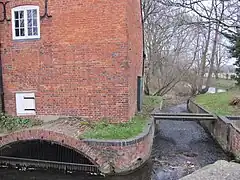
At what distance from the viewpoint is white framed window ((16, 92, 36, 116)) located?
1034 cm

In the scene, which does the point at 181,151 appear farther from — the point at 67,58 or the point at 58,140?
the point at 67,58

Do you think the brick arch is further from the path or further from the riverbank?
the path

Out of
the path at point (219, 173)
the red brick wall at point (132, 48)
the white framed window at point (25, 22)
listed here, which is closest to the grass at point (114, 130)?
the red brick wall at point (132, 48)

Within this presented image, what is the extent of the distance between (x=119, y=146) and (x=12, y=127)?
4142 millimetres

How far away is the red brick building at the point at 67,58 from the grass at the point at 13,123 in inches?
15.3

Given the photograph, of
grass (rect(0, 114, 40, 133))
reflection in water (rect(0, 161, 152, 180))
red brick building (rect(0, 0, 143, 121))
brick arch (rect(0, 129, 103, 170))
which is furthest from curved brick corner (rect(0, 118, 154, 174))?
red brick building (rect(0, 0, 143, 121))

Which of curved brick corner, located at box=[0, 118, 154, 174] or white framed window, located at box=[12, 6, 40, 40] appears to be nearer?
curved brick corner, located at box=[0, 118, 154, 174]

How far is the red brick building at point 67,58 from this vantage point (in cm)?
951

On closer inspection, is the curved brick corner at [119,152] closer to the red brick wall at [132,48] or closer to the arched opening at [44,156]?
the arched opening at [44,156]

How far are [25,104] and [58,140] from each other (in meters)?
3.13

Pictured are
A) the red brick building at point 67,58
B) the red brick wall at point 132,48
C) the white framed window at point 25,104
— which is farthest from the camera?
the white framed window at point 25,104

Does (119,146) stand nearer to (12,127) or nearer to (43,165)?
(43,165)

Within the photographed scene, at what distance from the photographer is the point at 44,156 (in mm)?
8625

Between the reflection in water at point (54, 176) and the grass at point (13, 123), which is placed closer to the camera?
the reflection in water at point (54, 176)
